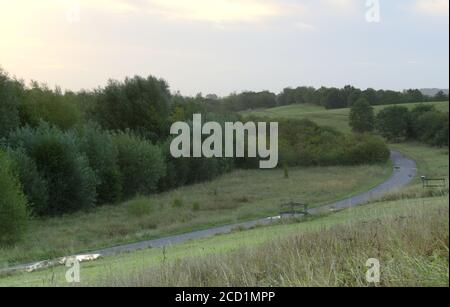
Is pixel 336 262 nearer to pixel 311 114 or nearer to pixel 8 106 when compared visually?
pixel 8 106

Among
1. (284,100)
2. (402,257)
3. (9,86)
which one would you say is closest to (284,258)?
(402,257)

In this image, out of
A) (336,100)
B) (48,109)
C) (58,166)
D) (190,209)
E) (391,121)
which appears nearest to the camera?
(336,100)

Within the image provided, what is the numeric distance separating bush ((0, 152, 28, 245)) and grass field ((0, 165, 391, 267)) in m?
0.93

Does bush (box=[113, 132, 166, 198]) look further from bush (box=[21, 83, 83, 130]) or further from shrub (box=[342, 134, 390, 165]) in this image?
shrub (box=[342, 134, 390, 165])

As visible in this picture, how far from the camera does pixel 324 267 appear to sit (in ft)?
23.4

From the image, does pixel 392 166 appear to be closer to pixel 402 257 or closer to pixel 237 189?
pixel 237 189

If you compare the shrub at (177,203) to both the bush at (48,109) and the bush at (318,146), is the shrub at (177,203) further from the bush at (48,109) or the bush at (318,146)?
the bush at (318,146)

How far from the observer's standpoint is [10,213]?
36.4m

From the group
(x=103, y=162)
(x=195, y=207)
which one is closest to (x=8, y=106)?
(x=103, y=162)

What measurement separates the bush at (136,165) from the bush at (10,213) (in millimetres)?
24789

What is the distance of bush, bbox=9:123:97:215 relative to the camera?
1987 inches

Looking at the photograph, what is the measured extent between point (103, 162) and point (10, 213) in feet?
71.0

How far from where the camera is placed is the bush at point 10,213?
119ft
